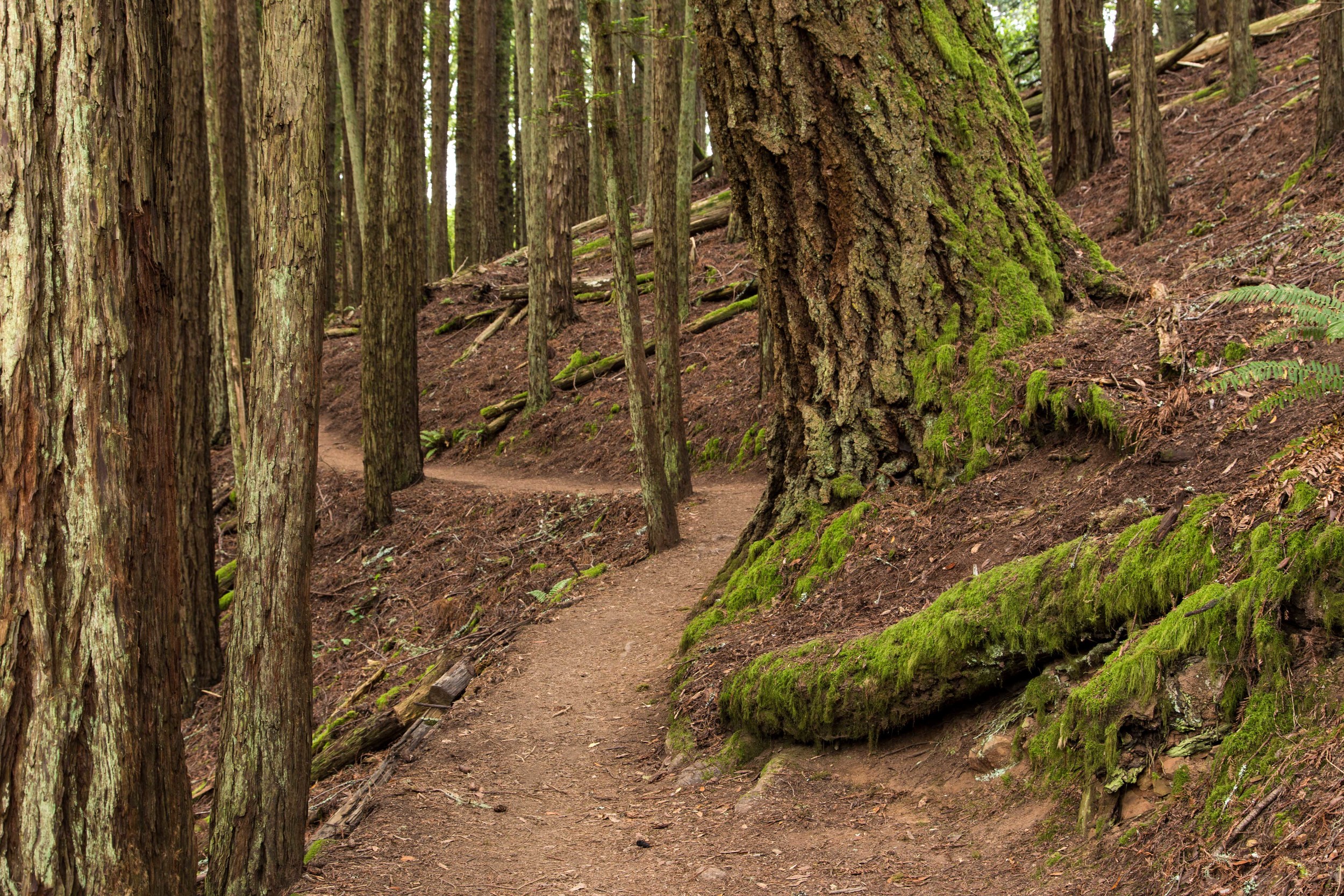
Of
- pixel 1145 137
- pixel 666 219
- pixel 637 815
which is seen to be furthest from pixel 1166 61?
pixel 637 815

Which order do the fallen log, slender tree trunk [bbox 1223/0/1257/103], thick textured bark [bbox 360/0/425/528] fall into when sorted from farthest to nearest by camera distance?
1. the fallen log
2. slender tree trunk [bbox 1223/0/1257/103]
3. thick textured bark [bbox 360/0/425/528]

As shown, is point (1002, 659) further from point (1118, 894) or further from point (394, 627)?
point (394, 627)

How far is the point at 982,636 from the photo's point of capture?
4000 mm

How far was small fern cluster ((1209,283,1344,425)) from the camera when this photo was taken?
3021 mm

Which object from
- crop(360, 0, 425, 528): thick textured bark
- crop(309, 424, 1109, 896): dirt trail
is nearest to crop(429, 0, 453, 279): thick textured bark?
crop(360, 0, 425, 528): thick textured bark

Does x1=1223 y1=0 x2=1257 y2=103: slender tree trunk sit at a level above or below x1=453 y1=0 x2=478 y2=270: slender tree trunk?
below

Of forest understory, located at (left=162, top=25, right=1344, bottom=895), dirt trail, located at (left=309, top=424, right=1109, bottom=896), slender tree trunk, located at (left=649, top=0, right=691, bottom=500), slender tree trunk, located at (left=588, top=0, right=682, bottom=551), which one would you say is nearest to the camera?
forest understory, located at (left=162, top=25, right=1344, bottom=895)

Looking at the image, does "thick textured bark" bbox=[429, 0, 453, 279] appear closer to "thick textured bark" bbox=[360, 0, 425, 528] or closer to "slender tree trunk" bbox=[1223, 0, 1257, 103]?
"thick textured bark" bbox=[360, 0, 425, 528]

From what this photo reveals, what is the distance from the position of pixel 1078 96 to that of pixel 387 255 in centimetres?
924

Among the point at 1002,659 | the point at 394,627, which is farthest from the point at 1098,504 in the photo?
the point at 394,627

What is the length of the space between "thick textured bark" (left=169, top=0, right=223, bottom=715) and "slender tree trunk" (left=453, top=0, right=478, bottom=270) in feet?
43.6

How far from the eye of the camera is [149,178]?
10.3ft

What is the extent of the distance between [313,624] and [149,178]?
25.0 ft

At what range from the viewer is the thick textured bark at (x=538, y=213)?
12.6 metres
